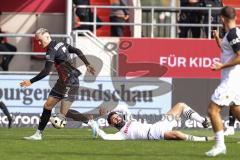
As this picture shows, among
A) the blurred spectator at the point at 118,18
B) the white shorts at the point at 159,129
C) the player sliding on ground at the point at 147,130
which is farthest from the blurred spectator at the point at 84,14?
the white shorts at the point at 159,129

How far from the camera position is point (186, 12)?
25422 mm

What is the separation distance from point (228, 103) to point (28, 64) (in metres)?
13.3

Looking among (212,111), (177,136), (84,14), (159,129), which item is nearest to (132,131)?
(159,129)

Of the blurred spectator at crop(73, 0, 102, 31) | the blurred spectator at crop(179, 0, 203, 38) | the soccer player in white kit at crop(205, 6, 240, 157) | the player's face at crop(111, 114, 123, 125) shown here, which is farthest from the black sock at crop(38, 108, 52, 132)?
the blurred spectator at crop(179, 0, 203, 38)

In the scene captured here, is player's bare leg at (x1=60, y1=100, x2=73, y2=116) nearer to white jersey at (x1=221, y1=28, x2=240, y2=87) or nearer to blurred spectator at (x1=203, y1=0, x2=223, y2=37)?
white jersey at (x1=221, y1=28, x2=240, y2=87)

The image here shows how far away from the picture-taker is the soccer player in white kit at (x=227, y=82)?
539 inches

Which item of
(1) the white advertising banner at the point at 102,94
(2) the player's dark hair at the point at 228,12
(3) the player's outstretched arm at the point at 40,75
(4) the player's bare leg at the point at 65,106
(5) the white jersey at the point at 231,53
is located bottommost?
(1) the white advertising banner at the point at 102,94

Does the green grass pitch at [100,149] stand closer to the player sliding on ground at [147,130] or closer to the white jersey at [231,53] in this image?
the player sliding on ground at [147,130]

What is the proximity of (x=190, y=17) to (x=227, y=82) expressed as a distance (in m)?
11.6

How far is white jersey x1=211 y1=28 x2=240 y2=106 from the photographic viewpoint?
1377cm

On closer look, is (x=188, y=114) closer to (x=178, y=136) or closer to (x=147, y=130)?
(x=178, y=136)

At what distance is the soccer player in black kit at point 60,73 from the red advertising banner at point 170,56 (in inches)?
260

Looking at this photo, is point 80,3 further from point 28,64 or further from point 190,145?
point 190,145

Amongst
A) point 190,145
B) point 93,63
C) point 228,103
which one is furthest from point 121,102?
point 228,103
